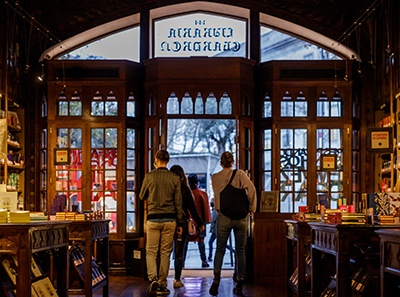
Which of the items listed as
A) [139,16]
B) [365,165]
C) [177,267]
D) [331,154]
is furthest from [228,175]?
[139,16]

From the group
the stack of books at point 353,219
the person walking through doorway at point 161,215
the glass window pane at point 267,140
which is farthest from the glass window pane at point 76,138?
the stack of books at point 353,219

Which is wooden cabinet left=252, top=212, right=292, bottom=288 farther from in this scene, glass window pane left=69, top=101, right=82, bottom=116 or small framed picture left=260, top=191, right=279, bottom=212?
glass window pane left=69, top=101, right=82, bottom=116

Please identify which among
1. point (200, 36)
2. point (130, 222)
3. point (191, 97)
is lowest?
point (130, 222)

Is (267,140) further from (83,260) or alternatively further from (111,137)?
(83,260)

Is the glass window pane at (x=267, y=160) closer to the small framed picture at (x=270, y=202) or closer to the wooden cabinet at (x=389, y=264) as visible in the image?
the small framed picture at (x=270, y=202)

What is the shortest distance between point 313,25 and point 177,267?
4571mm

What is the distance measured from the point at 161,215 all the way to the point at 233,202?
36.8 inches

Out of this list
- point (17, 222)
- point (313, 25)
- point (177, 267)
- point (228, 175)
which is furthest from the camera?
point (313, 25)

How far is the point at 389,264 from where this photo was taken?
3.96 m

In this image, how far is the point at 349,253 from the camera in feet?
16.5

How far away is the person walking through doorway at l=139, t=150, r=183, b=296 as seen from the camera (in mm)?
7355

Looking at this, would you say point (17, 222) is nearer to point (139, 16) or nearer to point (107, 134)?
point (107, 134)

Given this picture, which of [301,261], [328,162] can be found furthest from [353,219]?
[328,162]

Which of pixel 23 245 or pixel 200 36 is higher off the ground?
pixel 200 36
